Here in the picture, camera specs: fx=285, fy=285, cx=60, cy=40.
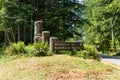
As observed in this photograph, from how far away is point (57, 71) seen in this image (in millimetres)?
12805

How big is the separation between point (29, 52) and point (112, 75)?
716 centimetres

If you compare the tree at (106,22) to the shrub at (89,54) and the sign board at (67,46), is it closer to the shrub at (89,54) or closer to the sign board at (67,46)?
the sign board at (67,46)

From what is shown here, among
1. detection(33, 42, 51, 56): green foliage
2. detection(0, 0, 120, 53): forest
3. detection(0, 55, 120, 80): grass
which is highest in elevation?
detection(0, 0, 120, 53): forest

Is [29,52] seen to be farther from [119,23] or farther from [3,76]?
[119,23]

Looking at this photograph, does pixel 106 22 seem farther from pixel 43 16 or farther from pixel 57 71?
pixel 57 71

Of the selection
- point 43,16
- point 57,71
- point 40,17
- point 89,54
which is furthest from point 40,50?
point 40,17

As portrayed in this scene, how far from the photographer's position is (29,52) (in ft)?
59.5

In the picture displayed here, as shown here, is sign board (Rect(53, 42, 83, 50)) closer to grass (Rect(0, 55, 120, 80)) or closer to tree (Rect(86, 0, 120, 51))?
grass (Rect(0, 55, 120, 80))

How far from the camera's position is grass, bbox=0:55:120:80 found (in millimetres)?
12000

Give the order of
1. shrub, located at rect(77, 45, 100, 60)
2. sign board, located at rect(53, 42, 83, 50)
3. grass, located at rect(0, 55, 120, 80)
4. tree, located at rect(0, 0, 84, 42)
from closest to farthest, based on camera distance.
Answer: grass, located at rect(0, 55, 120, 80) < shrub, located at rect(77, 45, 100, 60) < sign board, located at rect(53, 42, 83, 50) < tree, located at rect(0, 0, 84, 42)

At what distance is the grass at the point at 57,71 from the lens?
12.0 m

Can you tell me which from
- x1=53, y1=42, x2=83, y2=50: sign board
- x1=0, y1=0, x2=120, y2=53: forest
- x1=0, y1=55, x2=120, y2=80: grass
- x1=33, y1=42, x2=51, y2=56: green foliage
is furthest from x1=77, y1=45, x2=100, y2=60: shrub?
x1=0, y1=0, x2=120, y2=53: forest

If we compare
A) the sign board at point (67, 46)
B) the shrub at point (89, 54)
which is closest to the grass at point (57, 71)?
the shrub at point (89, 54)

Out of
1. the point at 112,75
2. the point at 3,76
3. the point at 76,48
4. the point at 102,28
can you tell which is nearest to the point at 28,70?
the point at 3,76
